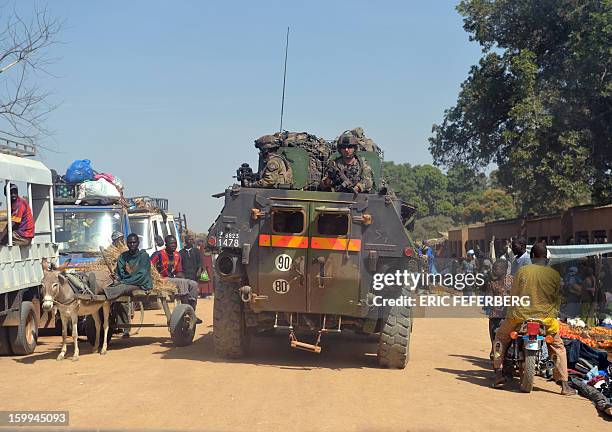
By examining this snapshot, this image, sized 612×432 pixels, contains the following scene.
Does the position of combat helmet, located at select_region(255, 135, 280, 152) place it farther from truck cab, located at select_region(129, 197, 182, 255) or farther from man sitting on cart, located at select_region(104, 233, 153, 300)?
truck cab, located at select_region(129, 197, 182, 255)

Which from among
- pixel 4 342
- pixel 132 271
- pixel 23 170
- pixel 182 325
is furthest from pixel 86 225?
pixel 4 342

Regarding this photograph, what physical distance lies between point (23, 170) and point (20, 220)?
109cm

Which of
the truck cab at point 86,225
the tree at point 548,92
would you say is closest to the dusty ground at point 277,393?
the truck cab at point 86,225

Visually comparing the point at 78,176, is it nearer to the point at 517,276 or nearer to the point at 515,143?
the point at 517,276

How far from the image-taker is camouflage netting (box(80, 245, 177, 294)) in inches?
512

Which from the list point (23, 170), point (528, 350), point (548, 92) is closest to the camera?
point (528, 350)

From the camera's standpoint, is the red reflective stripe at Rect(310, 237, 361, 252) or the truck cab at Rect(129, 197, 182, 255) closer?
the red reflective stripe at Rect(310, 237, 361, 252)

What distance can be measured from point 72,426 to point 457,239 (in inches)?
1593

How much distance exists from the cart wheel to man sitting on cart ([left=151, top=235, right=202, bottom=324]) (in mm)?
628

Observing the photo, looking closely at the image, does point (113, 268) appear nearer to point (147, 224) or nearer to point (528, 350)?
point (147, 224)

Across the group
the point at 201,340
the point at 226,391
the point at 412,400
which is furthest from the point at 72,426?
the point at 201,340

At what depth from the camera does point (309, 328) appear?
1140 centimetres

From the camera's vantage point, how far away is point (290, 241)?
36.1 ft

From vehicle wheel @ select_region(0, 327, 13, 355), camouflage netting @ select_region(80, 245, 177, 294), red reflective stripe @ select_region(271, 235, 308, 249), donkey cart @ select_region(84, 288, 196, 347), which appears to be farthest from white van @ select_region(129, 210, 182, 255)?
red reflective stripe @ select_region(271, 235, 308, 249)
